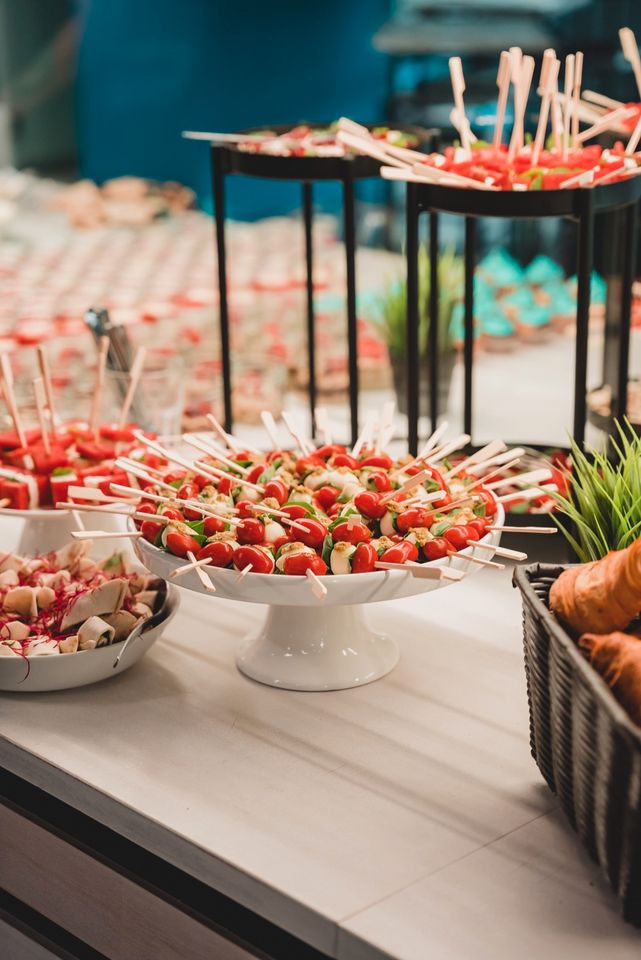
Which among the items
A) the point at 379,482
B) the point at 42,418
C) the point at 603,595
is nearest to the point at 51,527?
the point at 42,418

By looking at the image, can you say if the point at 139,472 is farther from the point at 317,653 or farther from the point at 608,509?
the point at 608,509

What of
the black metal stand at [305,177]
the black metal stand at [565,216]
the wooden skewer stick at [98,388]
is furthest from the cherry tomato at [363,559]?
the black metal stand at [305,177]

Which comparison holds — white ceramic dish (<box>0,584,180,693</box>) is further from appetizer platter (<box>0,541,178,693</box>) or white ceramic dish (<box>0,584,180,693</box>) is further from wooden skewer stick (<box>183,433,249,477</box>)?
wooden skewer stick (<box>183,433,249,477</box>)

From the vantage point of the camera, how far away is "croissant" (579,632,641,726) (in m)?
1.05

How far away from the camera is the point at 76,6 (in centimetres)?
312

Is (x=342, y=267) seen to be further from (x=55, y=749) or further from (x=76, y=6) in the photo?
(x=55, y=749)

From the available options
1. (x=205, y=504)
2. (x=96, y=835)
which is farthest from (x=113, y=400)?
(x=96, y=835)

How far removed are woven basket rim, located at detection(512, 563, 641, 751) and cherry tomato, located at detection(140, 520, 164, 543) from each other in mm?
427

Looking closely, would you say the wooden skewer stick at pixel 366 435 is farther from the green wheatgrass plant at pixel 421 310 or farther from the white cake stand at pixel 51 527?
the green wheatgrass plant at pixel 421 310

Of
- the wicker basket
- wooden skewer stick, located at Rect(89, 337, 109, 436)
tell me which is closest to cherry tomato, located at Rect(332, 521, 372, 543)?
the wicker basket

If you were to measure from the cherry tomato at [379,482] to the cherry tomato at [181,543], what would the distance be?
0.76ft

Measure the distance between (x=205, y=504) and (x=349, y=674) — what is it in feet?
0.89

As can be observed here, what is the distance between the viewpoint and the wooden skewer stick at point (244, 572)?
50.9 inches

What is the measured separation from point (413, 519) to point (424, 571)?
114mm
